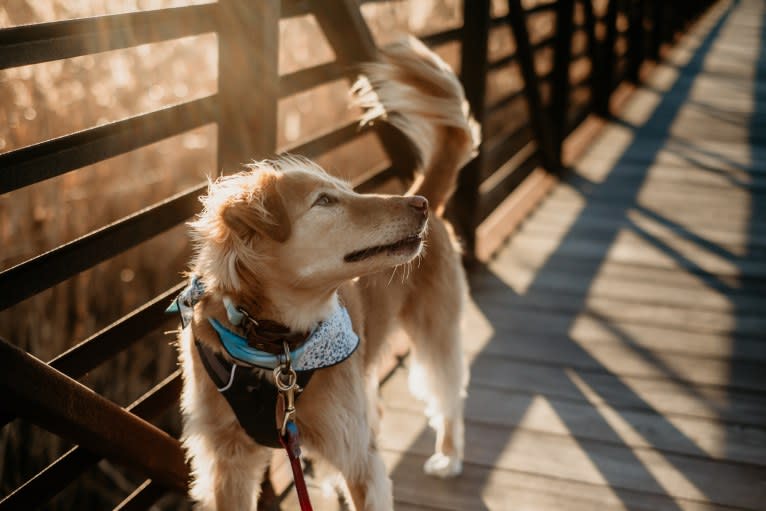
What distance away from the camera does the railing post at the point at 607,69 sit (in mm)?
8016

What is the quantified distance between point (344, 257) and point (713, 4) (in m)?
20.7

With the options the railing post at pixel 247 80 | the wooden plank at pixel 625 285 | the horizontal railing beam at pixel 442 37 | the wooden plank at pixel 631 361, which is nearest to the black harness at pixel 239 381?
the railing post at pixel 247 80

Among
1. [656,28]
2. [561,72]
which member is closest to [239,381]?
[561,72]

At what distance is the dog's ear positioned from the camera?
6.07 feet

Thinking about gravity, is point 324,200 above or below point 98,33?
below

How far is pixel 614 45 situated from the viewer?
827cm

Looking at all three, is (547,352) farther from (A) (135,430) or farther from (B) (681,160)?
(B) (681,160)

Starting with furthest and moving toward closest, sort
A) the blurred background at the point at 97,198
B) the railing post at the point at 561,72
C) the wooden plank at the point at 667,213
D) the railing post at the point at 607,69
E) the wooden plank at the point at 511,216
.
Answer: the railing post at the point at 607,69
the railing post at the point at 561,72
the wooden plank at the point at 667,213
the wooden plank at the point at 511,216
the blurred background at the point at 97,198

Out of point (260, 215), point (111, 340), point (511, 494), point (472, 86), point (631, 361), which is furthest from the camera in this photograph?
point (472, 86)

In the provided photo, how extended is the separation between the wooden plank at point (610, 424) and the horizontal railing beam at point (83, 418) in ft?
3.88

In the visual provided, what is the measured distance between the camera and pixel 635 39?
9695mm

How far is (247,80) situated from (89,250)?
2.08ft

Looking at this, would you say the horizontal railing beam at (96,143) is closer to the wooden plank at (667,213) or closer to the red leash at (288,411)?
the red leash at (288,411)

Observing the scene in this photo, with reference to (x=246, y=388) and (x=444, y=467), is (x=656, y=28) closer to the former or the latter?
(x=444, y=467)
